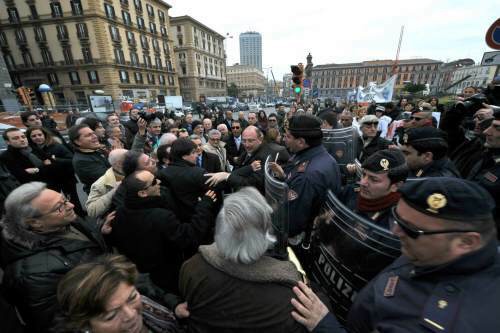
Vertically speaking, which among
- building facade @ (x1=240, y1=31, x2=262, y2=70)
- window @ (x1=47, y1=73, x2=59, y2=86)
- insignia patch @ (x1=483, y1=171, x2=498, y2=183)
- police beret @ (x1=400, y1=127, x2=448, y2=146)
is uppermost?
building facade @ (x1=240, y1=31, x2=262, y2=70)

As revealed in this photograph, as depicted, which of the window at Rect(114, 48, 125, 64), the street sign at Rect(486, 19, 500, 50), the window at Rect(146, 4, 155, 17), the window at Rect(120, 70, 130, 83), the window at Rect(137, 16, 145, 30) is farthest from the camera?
the window at Rect(146, 4, 155, 17)

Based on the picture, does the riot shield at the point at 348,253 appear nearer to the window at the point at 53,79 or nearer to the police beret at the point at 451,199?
the police beret at the point at 451,199

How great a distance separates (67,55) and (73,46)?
190 centimetres

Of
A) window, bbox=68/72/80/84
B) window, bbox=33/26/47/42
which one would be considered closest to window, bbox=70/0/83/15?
window, bbox=33/26/47/42

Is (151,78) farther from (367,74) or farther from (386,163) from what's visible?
(367,74)

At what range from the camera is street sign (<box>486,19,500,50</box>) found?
377cm

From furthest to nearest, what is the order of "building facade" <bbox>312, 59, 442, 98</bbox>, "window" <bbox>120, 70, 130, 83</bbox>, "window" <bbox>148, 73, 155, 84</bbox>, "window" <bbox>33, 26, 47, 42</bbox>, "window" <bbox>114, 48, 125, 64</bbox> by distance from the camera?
1. "building facade" <bbox>312, 59, 442, 98</bbox>
2. "window" <bbox>148, 73, 155, 84</bbox>
3. "window" <bbox>120, 70, 130, 83</bbox>
4. "window" <bbox>114, 48, 125, 64</bbox>
5. "window" <bbox>33, 26, 47, 42</bbox>

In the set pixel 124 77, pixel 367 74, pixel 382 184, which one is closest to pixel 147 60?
pixel 124 77

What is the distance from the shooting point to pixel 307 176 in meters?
2.27

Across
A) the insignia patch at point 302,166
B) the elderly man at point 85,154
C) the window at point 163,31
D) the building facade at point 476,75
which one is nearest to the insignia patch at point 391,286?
the insignia patch at point 302,166

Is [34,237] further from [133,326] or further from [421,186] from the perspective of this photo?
[421,186]

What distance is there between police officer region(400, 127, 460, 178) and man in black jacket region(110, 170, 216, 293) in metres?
2.31

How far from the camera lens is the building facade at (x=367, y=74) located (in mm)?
80000

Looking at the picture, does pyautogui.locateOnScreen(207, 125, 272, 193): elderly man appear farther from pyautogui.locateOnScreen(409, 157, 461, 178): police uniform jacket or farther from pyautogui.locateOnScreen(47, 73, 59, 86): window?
pyautogui.locateOnScreen(47, 73, 59, 86): window
